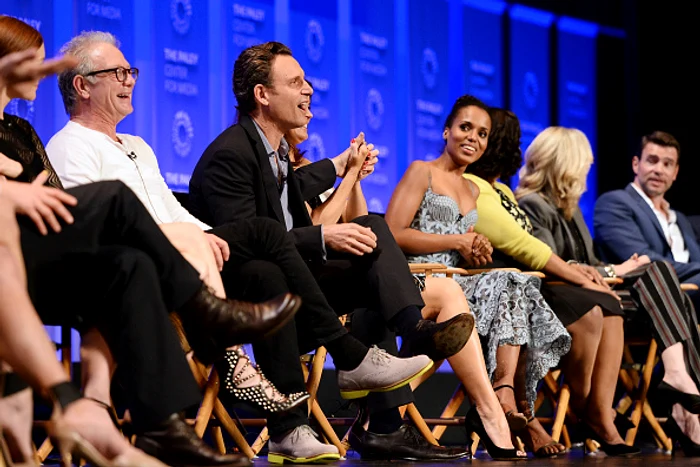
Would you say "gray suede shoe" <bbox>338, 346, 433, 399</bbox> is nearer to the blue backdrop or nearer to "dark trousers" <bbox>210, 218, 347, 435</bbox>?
"dark trousers" <bbox>210, 218, 347, 435</bbox>

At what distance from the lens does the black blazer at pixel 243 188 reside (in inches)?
128

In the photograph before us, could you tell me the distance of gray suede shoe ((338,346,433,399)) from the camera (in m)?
3.04

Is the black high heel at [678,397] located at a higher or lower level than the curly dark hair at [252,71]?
lower

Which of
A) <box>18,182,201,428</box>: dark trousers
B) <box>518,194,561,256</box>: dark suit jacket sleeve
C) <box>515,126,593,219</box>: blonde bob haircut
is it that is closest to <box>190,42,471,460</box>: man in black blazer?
<box>18,182,201,428</box>: dark trousers

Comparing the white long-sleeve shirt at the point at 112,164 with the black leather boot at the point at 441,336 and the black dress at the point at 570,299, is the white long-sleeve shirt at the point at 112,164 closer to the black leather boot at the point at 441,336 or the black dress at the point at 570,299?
the black leather boot at the point at 441,336

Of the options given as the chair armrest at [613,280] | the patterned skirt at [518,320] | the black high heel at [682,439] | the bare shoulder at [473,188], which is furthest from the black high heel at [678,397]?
the bare shoulder at [473,188]

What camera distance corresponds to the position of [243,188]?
3285 mm

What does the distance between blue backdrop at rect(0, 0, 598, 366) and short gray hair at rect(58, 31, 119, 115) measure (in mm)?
1138

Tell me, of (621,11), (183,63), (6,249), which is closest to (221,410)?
(6,249)

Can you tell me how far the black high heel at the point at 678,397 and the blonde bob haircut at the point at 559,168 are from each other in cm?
93

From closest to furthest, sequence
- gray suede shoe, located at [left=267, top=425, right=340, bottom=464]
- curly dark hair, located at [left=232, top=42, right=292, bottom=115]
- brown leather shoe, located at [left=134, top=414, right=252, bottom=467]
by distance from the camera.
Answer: brown leather shoe, located at [left=134, top=414, right=252, bottom=467], gray suede shoe, located at [left=267, top=425, right=340, bottom=464], curly dark hair, located at [left=232, top=42, right=292, bottom=115]

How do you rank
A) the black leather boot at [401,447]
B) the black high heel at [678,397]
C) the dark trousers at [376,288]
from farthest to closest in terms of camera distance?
the black high heel at [678,397] < the black leather boot at [401,447] < the dark trousers at [376,288]

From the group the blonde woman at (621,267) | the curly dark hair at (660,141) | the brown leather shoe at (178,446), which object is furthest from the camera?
the curly dark hair at (660,141)

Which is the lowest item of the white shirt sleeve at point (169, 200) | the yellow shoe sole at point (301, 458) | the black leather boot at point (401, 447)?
the black leather boot at point (401, 447)
